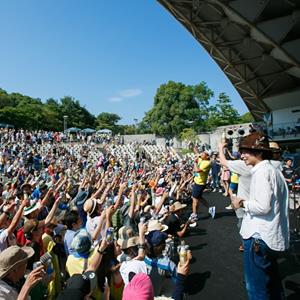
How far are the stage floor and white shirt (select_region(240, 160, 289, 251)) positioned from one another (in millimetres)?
1450

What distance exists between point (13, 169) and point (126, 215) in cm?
1059

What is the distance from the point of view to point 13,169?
46.3 ft

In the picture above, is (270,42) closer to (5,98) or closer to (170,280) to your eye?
(170,280)

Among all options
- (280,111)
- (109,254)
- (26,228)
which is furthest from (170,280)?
(280,111)

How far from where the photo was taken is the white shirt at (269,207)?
8.43 ft

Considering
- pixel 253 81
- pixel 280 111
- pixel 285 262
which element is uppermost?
pixel 253 81

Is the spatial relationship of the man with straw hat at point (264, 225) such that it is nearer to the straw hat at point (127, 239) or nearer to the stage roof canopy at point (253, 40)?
the straw hat at point (127, 239)

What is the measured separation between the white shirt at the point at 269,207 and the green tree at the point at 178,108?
4887cm

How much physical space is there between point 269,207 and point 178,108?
50.2 m

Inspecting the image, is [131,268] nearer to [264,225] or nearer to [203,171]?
[264,225]

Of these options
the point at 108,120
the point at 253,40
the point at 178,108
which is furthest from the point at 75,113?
the point at 253,40

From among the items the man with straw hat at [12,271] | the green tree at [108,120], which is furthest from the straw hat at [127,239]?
the green tree at [108,120]

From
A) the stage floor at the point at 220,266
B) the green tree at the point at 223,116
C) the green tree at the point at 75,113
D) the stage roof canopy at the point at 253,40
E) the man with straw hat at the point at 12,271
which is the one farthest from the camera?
the green tree at the point at 75,113

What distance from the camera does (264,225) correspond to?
8.60 feet
